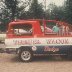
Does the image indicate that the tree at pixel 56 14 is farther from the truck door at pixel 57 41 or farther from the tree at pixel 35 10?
the truck door at pixel 57 41

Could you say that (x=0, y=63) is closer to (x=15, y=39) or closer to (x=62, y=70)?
(x=15, y=39)

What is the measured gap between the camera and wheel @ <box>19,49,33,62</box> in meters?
14.7

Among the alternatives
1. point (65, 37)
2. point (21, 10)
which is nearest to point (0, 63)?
point (65, 37)

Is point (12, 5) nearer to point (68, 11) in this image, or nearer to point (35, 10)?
point (35, 10)

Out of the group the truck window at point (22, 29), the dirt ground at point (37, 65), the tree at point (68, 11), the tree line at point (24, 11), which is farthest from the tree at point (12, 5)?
the truck window at point (22, 29)

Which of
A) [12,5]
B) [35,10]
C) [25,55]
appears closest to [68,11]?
[35,10]

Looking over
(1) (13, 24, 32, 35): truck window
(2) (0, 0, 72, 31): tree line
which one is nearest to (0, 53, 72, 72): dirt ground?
(1) (13, 24, 32, 35): truck window

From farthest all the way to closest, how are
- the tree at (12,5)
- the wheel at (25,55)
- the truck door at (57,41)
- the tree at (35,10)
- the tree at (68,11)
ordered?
the tree at (35,10) → the tree at (12,5) → the tree at (68,11) → the wheel at (25,55) → the truck door at (57,41)

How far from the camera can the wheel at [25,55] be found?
14.7m

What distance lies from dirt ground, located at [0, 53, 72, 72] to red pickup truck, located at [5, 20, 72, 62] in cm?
44

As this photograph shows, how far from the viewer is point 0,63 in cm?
1441

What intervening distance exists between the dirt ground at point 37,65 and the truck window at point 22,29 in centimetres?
136

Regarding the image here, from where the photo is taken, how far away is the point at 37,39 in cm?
1458

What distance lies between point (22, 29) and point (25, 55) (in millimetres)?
1218
